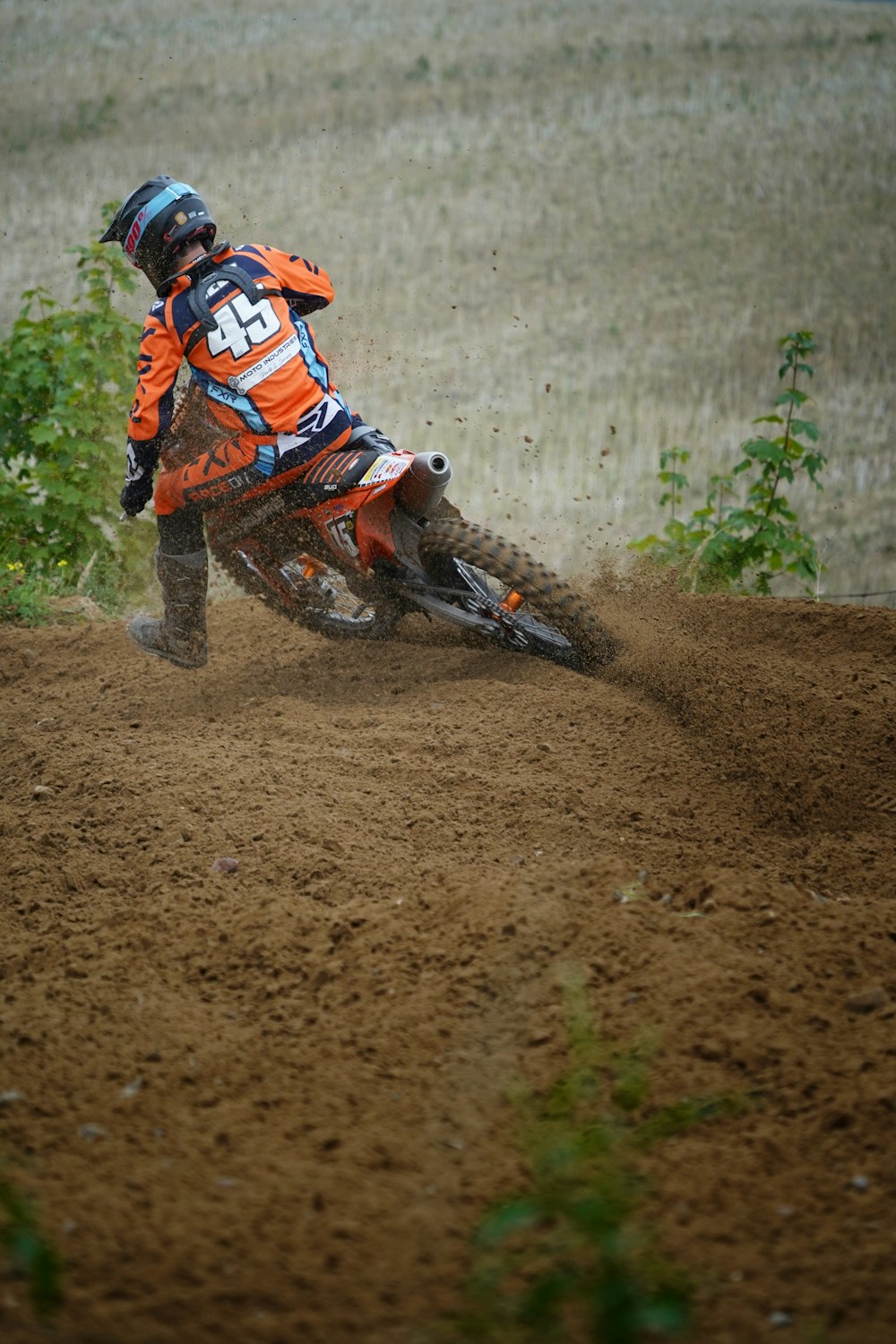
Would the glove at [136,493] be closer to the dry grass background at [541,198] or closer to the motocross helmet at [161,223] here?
the motocross helmet at [161,223]

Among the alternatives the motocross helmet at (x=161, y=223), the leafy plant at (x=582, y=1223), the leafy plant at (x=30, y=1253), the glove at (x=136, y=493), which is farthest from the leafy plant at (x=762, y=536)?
the leafy plant at (x=30, y=1253)

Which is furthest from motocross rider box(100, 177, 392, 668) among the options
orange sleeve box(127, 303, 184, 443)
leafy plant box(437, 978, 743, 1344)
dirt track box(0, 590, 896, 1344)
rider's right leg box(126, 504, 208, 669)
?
leafy plant box(437, 978, 743, 1344)

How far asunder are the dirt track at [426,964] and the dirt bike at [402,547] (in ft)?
0.79

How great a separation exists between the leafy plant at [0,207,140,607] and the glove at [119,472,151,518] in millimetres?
2203

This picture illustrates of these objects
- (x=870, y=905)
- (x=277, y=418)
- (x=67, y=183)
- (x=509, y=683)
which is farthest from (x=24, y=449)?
(x=67, y=183)

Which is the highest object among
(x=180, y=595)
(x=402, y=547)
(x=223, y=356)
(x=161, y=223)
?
(x=161, y=223)

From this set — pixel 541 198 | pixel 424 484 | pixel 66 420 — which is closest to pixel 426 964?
pixel 424 484

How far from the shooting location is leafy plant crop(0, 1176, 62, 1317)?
1.37 meters

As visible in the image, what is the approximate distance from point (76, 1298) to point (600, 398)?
38.1 feet

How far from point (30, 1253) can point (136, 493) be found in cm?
430

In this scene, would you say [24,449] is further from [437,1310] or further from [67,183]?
[67,183]

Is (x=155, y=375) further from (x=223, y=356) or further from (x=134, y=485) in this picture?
(x=134, y=485)

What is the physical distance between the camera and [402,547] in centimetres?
512

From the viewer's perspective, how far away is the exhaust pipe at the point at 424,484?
→ 4785mm
